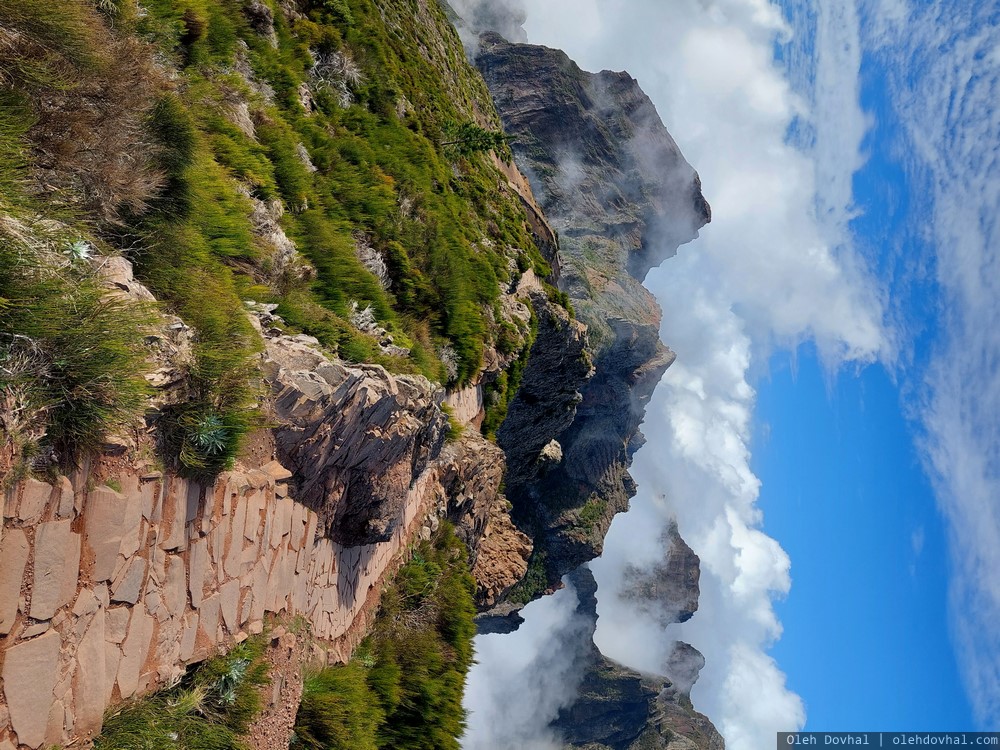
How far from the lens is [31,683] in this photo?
9.43ft

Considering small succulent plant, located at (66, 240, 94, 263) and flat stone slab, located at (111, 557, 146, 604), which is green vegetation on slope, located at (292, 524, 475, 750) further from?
small succulent plant, located at (66, 240, 94, 263)

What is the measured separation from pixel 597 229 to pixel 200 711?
77.7m

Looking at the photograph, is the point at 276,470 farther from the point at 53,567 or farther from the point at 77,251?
the point at 77,251

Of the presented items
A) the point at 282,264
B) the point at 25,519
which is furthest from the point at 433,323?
the point at 25,519

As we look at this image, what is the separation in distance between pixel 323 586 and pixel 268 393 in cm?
270

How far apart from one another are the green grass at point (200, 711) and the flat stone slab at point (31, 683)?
44 cm

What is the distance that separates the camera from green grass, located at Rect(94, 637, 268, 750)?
3.43 metres

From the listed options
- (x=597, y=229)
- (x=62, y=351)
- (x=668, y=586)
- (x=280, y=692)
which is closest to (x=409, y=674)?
(x=280, y=692)

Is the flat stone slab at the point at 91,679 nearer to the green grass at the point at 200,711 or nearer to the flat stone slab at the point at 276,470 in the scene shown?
the green grass at the point at 200,711

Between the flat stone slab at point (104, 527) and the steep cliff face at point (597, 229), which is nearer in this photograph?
the flat stone slab at point (104, 527)

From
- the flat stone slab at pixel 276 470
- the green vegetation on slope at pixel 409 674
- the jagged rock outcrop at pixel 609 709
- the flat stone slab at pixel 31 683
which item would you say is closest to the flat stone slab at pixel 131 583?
the flat stone slab at pixel 31 683

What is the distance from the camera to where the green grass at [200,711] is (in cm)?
343

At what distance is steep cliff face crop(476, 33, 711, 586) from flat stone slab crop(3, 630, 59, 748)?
148 feet

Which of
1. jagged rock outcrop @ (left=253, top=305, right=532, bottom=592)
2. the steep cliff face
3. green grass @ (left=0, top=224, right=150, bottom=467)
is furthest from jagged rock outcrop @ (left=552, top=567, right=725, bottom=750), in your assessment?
green grass @ (left=0, top=224, right=150, bottom=467)
